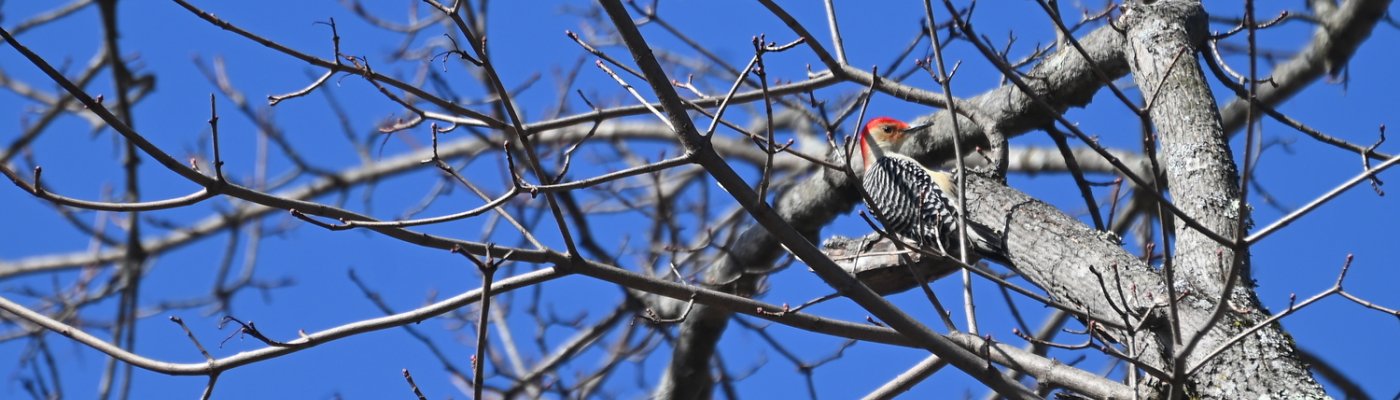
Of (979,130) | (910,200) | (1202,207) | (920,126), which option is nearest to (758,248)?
(910,200)

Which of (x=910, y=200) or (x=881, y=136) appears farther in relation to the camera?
(x=881, y=136)

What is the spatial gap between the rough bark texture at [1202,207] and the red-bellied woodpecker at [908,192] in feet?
2.84

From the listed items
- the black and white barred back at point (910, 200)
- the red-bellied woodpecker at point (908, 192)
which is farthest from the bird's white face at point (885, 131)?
the black and white barred back at point (910, 200)

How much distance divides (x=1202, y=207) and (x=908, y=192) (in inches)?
103

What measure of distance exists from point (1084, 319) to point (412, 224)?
1.98m

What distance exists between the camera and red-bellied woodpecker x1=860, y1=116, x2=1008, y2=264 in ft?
17.9

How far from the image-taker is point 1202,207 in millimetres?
3732

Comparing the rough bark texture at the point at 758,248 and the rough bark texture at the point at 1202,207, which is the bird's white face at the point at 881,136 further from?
the rough bark texture at the point at 1202,207

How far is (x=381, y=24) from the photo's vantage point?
815 cm

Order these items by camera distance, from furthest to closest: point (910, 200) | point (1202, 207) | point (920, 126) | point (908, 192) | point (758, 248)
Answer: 1. point (908, 192)
2. point (910, 200)
3. point (920, 126)
4. point (758, 248)
5. point (1202, 207)

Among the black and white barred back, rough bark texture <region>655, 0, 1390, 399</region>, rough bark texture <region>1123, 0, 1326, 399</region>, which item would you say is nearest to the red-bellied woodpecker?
the black and white barred back

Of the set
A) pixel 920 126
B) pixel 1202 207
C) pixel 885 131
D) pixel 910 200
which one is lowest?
pixel 1202 207

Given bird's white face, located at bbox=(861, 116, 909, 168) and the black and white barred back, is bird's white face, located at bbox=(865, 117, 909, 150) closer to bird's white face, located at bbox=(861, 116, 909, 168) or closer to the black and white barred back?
bird's white face, located at bbox=(861, 116, 909, 168)

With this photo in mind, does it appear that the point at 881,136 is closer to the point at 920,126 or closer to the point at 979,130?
the point at 920,126
